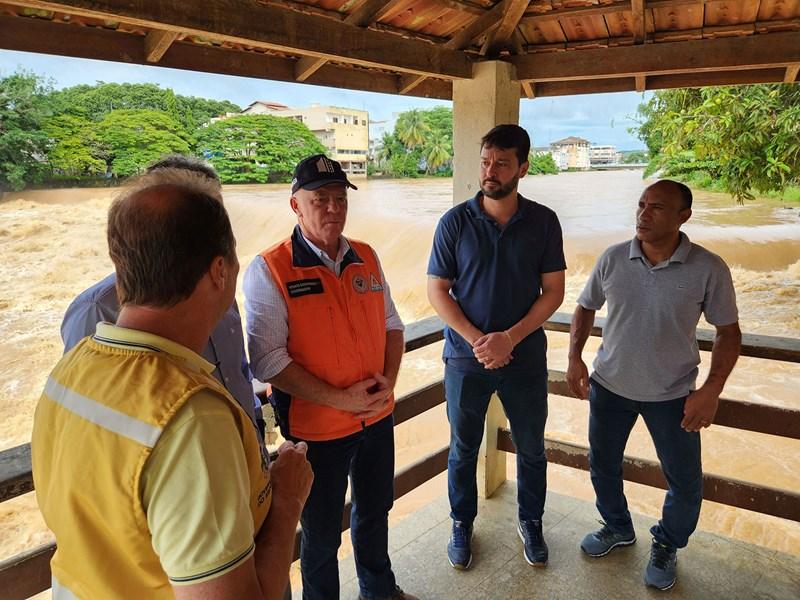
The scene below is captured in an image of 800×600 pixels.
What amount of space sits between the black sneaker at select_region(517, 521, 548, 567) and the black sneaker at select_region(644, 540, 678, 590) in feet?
1.35

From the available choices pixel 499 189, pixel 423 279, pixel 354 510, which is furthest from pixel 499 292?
pixel 423 279

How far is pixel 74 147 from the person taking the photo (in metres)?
18.0

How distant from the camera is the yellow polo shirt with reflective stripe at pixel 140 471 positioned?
2.10 ft

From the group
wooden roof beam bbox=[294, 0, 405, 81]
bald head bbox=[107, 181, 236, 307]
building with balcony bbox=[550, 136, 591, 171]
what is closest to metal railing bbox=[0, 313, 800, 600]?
wooden roof beam bbox=[294, 0, 405, 81]

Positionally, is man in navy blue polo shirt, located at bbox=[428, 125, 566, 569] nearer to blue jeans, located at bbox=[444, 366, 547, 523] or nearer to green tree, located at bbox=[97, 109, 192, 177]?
blue jeans, located at bbox=[444, 366, 547, 523]

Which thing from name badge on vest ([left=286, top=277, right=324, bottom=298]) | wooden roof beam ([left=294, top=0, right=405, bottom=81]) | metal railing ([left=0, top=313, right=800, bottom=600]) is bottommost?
metal railing ([left=0, top=313, right=800, bottom=600])

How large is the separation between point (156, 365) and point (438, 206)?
109 ft

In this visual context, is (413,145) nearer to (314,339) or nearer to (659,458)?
(659,458)

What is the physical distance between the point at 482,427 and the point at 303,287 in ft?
3.48

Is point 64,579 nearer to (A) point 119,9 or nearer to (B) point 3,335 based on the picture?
(A) point 119,9

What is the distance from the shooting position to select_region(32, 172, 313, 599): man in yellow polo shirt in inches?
25.3

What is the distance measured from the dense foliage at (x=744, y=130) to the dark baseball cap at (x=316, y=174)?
6.38m

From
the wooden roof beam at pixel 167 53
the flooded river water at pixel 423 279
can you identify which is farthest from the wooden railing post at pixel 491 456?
the flooded river water at pixel 423 279

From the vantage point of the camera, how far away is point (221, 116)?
21219 mm
